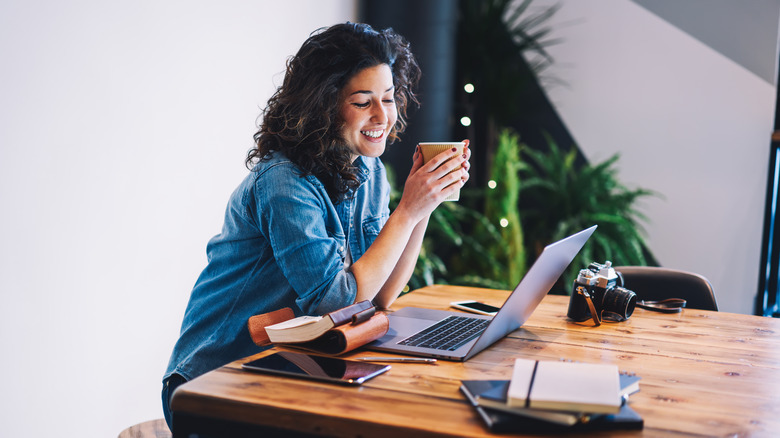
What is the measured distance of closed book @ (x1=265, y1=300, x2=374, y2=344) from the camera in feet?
3.95

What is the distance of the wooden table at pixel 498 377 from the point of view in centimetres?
92

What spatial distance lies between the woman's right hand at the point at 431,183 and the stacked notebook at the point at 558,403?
608 mm

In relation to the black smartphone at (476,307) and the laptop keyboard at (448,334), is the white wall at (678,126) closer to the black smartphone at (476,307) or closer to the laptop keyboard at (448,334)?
the black smartphone at (476,307)

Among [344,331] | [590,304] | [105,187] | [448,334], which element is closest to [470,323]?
[448,334]

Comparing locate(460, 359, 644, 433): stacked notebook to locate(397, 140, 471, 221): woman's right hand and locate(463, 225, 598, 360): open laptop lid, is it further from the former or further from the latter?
locate(397, 140, 471, 221): woman's right hand

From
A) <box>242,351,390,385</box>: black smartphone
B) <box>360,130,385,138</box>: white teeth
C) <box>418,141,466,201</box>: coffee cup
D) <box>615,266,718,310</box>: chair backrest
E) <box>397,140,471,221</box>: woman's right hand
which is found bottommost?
<box>615,266,718,310</box>: chair backrest

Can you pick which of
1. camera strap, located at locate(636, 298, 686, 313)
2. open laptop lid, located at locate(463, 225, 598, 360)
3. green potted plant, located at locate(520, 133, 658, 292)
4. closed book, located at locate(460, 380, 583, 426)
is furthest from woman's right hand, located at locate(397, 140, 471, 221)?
green potted plant, located at locate(520, 133, 658, 292)

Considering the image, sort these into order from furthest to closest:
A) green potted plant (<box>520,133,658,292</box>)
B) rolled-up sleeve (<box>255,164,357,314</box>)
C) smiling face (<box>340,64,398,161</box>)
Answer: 1. green potted plant (<box>520,133,658,292</box>)
2. smiling face (<box>340,64,398,161</box>)
3. rolled-up sleeve (<box>255,164,357,314</box>)

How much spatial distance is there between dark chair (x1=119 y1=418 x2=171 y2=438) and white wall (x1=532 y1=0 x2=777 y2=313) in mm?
3236

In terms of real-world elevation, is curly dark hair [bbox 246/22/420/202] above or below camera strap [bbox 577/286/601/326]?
above

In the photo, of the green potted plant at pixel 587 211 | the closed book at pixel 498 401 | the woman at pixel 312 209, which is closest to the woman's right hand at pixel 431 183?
the woman at pixel 312 209

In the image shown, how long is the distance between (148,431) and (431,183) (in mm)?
877

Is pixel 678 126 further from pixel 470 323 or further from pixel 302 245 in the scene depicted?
pixel 302 245

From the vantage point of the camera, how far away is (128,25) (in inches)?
85.0
